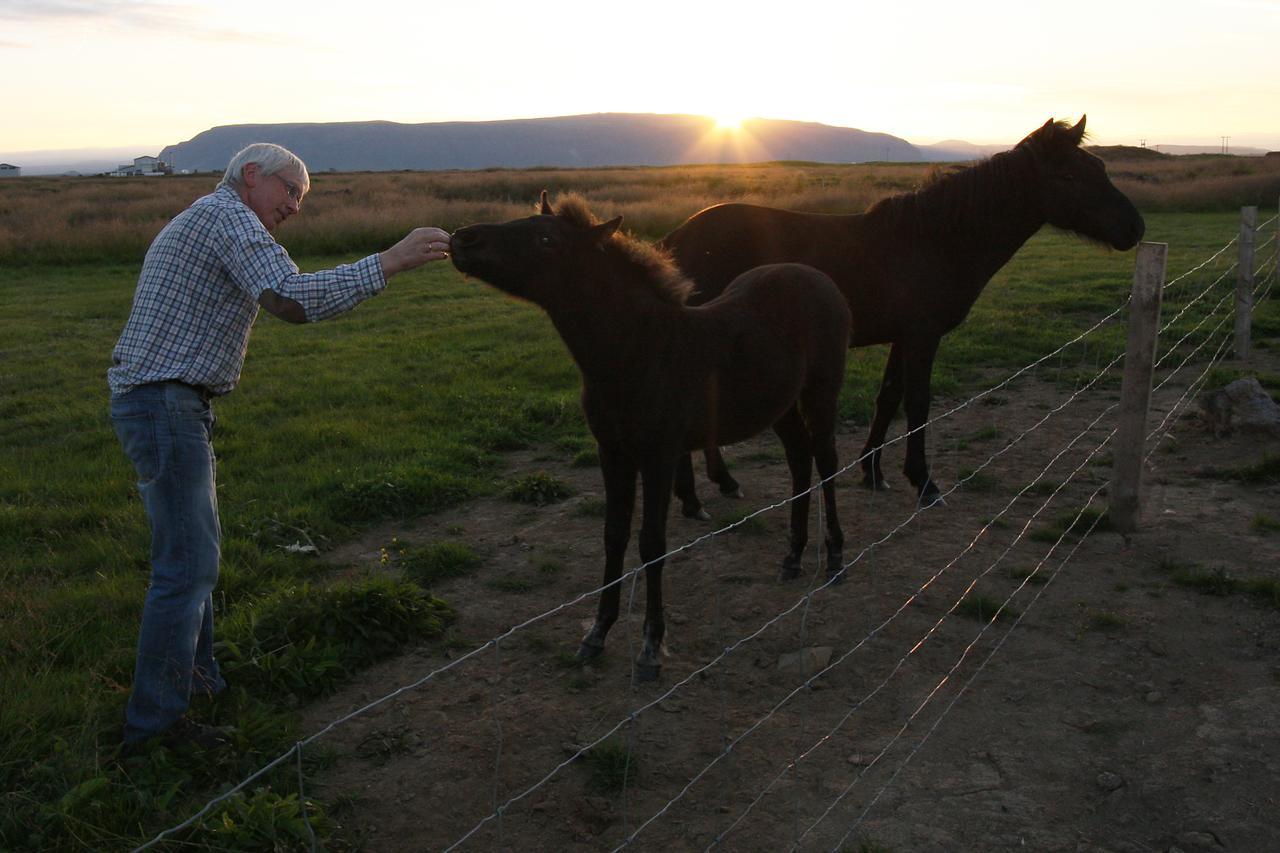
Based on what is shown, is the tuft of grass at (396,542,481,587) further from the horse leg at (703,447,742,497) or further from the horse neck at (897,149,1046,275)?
the horse neck at (897,149,1046,275)

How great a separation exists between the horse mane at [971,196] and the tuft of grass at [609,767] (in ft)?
15.1

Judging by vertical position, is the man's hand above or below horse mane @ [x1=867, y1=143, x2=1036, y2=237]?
below

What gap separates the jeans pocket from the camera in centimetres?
351

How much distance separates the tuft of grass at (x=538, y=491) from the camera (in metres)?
7.00

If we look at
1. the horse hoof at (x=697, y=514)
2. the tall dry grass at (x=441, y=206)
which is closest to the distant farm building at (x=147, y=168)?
the tall dry grass at (x=441, y=206)

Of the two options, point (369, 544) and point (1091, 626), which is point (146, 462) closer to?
point (369, 544)

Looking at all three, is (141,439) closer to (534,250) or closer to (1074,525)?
(534,250)

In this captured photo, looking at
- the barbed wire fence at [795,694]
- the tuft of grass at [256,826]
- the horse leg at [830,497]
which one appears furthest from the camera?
the horse leg at [830,497]

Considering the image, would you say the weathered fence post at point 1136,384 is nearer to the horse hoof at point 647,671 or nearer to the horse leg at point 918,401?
the horse leg at point 918,401

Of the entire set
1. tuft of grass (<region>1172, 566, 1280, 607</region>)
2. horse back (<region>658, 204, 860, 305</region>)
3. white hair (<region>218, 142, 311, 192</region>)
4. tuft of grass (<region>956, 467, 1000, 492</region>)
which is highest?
white hair (<region>218, 142, 311, 192</region>)

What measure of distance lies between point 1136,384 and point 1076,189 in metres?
1.75

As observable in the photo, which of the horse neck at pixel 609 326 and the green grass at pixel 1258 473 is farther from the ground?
the horse neck at pixel 609 326

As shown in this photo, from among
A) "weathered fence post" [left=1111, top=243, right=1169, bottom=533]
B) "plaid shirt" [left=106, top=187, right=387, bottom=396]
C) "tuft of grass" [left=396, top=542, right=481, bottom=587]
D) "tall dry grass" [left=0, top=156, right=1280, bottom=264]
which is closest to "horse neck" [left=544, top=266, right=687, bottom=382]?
"plaid shirt" [left=106, top=187, right=387, bottom=396]

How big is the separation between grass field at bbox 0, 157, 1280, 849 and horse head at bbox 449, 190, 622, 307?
1894 mm
